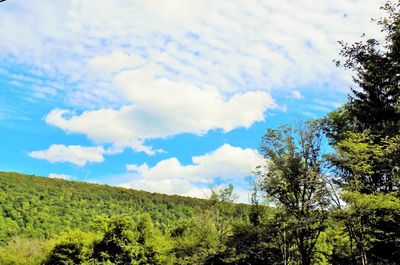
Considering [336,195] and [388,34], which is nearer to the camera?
[388,34]

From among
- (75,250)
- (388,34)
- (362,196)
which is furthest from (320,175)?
(75,250)

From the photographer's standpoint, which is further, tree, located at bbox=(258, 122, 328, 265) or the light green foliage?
the light green foliage

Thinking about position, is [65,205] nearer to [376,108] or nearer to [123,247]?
[123,247]

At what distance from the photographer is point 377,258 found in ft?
82.2

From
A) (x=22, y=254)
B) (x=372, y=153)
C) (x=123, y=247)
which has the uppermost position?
(x=372, y=153)

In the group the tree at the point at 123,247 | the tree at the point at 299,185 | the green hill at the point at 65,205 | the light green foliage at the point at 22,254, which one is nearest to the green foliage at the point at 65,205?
the green hill at the point at 65,205

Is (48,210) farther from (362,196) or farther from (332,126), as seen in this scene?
(362,196)

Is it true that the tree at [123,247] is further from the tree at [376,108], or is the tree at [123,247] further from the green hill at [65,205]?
the tree at [376,108]

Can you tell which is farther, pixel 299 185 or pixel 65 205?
pixel 65 205

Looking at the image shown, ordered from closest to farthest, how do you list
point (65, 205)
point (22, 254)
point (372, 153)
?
point (372, 153) < point (22, 254) < point (65, 205)

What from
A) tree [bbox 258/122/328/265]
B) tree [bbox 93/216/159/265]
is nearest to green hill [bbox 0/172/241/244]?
tree [bbox 93/216/159/265]

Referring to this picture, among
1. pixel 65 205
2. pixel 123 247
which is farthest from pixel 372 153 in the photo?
pixel 65 205

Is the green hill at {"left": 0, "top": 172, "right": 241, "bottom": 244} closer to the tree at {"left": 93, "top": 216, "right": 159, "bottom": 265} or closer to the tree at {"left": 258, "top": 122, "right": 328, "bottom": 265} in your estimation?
the tree at {"left": 93, "top": 216, "right": 159, "bottom": 265}

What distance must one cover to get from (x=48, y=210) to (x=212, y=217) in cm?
4606
